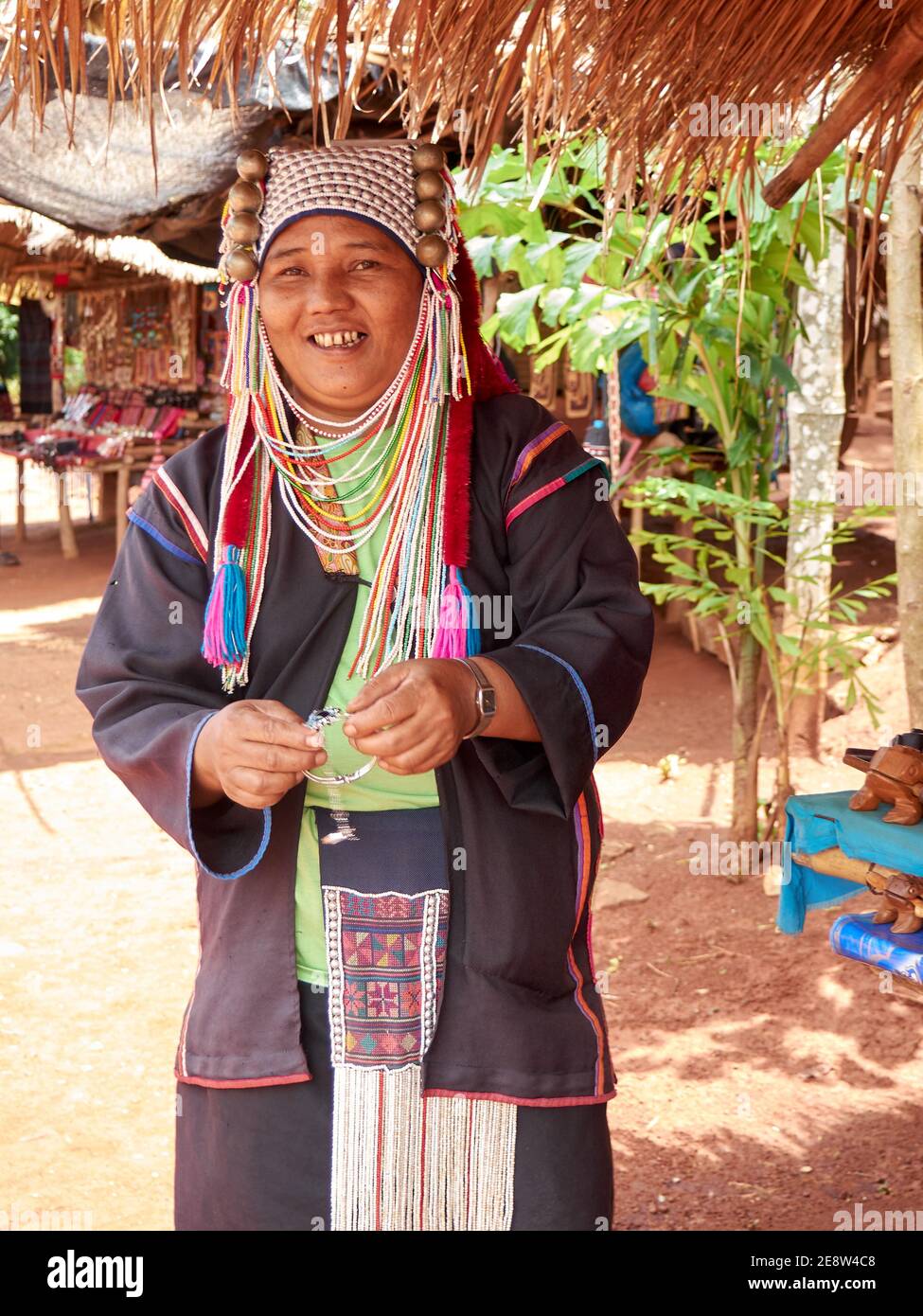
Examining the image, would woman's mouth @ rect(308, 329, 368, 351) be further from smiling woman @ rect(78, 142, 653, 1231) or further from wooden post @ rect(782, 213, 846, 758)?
wooden post @ rect(782, 213, 846, 758)

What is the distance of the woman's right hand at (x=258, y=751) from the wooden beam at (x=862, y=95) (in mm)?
1546

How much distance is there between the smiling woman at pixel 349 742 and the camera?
1.89m

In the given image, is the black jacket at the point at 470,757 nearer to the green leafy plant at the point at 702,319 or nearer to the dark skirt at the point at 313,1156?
the dark skirt at the point at 313,1156

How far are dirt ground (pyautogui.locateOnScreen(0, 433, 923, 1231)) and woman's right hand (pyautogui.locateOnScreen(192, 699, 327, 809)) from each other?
1.92m

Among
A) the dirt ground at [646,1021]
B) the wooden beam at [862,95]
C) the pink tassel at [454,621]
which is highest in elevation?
the wooden beam at [862,95]

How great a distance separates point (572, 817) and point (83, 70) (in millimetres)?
1586

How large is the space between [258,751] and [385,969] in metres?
0.42

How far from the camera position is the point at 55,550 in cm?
1345

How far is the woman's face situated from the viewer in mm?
1896

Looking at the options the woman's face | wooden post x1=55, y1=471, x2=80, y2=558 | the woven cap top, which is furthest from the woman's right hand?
wooden post x1=55, y1=471, x2=80, y2=558

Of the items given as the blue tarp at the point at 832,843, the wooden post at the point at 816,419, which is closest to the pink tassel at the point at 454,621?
the blue tarp at the point at 832,843

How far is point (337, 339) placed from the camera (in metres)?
1.92

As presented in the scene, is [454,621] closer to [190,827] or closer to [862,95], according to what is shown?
[190,827]

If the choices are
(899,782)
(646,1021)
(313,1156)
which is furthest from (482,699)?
(646,1021)
